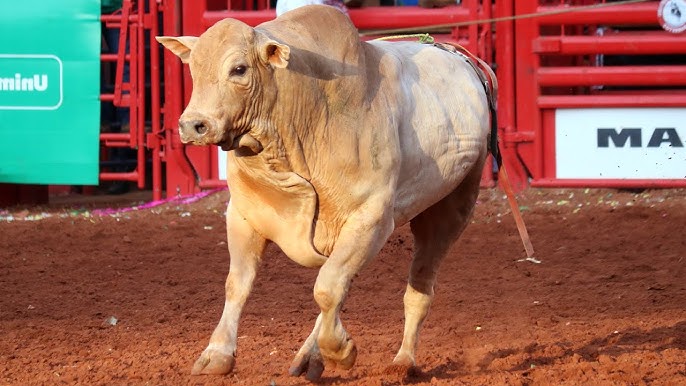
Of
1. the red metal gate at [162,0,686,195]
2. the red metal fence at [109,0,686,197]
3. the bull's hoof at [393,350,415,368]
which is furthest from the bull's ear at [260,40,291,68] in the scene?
the red metal gate at [162,0,686,195]

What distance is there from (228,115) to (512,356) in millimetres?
2046

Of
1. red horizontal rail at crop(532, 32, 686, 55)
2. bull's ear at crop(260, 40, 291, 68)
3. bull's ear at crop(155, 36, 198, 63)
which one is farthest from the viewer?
red horizontal rail at crop(532, 32, 686, 55)

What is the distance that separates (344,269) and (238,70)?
0.85 m

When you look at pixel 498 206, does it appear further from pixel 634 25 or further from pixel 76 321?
pixel 76 321

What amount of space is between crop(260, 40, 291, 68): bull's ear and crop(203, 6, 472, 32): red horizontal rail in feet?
19.5

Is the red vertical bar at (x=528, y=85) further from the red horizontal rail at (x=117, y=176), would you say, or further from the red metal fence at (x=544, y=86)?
the red horizontal rail at (x=117, y=176)

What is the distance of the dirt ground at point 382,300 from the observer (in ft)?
18.4

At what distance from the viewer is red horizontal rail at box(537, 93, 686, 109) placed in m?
10.0

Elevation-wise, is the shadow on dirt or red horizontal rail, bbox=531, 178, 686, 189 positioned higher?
red horizontal rail, bbox=531, 178, 686, 189

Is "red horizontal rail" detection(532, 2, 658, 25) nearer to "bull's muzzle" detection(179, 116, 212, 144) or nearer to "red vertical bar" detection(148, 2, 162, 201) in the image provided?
"red vertical bar" detection(148, 2, 162, 201)

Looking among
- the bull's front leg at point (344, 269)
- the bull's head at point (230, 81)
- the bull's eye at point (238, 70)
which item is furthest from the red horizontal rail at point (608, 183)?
the bull's eye at point (238, 70)

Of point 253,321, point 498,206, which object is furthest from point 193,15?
point 253,321

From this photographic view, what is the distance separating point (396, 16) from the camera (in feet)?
34.7

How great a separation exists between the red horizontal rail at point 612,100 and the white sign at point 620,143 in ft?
0.21
